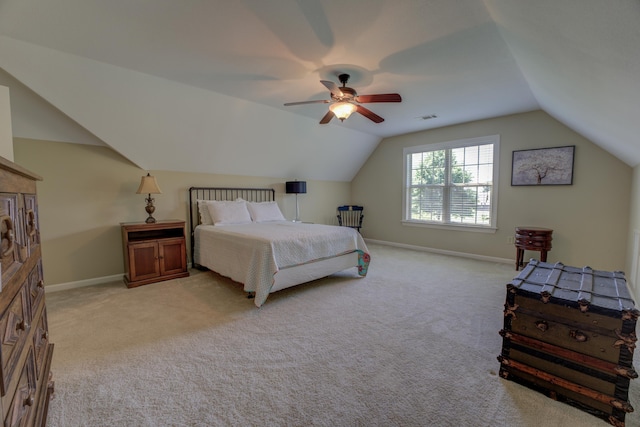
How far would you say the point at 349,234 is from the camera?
3.77 m

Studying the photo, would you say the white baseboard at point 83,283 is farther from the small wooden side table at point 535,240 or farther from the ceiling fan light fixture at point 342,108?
the small wooden side table at point 535,240

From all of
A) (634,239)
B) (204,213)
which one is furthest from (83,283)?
(634,239)

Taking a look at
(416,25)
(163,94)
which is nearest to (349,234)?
(416,25)

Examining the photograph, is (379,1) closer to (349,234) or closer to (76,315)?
(349,234)

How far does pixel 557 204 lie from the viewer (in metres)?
4.12

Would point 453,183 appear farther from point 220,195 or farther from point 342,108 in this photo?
point 220,195

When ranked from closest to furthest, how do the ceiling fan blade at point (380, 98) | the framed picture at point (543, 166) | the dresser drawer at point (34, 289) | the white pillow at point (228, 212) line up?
1. the dresser drawer at point (34, 289)
2. the ceiling fan blade at point (380, 98)
3. the framed picture at point (543, 166)
4. the white pillow at point (228, 212)

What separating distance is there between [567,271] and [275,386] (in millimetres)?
2254

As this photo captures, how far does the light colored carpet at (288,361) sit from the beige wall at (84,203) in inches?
17.7

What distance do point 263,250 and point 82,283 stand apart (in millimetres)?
2615

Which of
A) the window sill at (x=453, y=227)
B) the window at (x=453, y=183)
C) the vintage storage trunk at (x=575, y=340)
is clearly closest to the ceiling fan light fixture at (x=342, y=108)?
the vintage storage trunk at (x=575, y=340)

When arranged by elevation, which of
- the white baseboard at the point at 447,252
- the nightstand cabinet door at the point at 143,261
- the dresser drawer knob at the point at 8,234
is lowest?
the white baseboard at the point at 447,252

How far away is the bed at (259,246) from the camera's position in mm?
2898

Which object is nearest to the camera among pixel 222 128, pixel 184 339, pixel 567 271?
pixel 567 271
